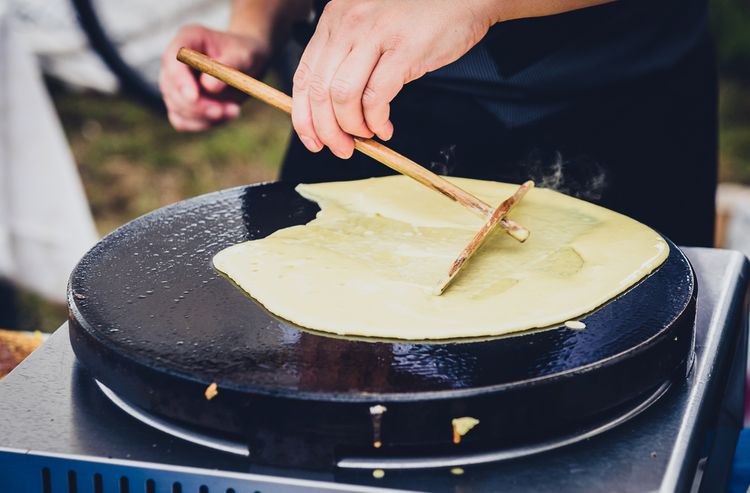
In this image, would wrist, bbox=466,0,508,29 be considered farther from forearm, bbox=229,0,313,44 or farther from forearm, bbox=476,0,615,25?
forearm, bbox=229,0,313,44

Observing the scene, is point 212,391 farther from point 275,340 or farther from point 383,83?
point 383,83

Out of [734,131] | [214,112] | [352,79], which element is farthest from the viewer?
[734,131]

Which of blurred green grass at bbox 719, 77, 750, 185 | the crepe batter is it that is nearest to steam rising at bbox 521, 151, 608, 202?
the crepe batter

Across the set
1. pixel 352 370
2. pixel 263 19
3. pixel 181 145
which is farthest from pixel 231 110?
pixel 181 145

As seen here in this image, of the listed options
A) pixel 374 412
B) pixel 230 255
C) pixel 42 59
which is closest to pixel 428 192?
pixel 230 255

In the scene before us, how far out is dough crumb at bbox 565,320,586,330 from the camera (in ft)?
3.92

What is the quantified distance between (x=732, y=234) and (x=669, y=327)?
Result: 2.29 meters

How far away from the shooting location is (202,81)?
1994mm

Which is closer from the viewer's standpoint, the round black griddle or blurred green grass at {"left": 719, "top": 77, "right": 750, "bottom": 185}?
the round black griddle

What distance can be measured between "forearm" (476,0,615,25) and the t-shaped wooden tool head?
0.31 m

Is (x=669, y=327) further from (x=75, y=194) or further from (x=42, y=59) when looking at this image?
(x=42, y=59)

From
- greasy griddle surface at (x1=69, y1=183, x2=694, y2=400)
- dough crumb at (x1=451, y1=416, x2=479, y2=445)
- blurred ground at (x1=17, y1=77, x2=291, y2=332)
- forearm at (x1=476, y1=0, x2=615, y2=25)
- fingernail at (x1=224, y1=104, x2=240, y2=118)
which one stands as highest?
forearm at (x1=476, y1=0, x2=615, y2=25)

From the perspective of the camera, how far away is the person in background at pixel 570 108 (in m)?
1.89

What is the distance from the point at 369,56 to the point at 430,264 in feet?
1.15
